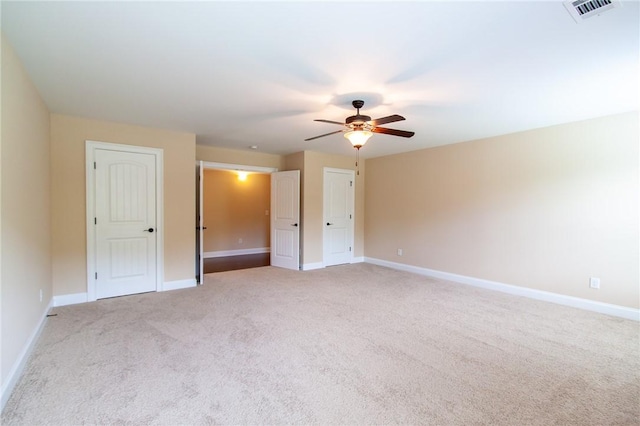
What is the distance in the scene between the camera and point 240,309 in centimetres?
381

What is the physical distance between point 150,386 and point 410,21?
3037 millimetres

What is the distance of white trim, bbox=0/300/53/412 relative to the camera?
6.57ft

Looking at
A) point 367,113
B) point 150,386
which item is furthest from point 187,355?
point 367,113

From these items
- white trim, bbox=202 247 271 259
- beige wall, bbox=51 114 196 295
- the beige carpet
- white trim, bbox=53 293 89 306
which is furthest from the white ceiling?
white trim, bbox=202 247 271 259

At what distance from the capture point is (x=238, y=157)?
19.7ft

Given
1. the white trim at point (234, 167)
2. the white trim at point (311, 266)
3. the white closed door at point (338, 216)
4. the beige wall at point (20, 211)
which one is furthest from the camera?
the white closed door at point (338, 216)

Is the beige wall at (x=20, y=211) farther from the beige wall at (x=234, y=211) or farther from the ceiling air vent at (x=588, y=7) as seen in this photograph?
the beige wall at (x=234, y=211)

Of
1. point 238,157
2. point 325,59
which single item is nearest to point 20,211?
point 325,59

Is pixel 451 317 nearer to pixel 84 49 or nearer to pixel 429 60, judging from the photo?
pixel 429 60

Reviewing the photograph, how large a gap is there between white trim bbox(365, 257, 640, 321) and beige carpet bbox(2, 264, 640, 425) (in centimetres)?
17

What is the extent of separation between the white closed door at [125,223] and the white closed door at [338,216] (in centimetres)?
326

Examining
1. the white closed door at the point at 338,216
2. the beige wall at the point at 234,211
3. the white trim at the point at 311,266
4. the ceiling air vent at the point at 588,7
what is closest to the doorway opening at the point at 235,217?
the beige wall at the point at 234,211

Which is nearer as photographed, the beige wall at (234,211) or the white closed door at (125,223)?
the white closed door at (125,223)

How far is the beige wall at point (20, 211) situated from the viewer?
2088 mm
